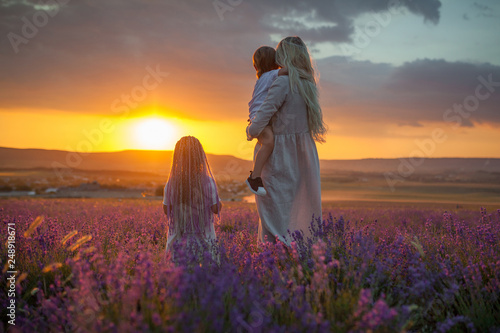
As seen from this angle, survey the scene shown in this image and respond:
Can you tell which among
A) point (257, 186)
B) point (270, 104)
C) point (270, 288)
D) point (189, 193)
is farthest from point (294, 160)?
point (270, 288)

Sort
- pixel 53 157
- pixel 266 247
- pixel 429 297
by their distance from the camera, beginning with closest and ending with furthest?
pixel 429 297, pixel 266 247, pixel 53 157

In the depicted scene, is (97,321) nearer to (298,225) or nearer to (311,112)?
(298,225)

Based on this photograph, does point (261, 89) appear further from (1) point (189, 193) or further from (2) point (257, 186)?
(1) point (189, 193)

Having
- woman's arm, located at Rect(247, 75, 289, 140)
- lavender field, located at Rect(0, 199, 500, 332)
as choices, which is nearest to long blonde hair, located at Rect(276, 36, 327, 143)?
woman's arm, located at Rect(247, 75, 289, 140)

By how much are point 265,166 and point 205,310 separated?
2187 millimetres

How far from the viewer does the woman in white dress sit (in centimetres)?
374

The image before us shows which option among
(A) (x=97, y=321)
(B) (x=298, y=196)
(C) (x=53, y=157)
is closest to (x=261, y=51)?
(B) (x=298, y=196)

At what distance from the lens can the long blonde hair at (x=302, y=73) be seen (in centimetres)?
368

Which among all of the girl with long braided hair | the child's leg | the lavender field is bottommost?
the lavender field

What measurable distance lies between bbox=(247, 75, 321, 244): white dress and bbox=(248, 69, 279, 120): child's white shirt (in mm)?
207

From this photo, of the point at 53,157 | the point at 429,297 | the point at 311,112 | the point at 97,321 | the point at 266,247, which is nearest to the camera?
the point at 97,321

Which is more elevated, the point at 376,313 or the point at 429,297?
the point at 376,313

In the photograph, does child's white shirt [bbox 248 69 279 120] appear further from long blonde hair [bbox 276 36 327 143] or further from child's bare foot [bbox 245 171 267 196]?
child's bare foot [bbox 245 171 267 196]

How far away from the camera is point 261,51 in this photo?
390 cm
